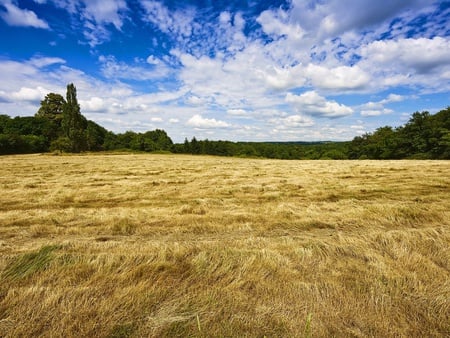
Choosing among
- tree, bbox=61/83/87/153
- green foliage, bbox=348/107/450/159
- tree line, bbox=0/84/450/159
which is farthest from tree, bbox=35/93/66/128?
green foliage, bbox=348/107/450/159

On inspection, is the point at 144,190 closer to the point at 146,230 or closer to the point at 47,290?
the point at 146,230

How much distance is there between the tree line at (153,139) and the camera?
5325 cm

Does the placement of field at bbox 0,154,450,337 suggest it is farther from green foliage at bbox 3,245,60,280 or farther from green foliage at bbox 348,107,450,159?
green foliage at bbox 348,107,450,159

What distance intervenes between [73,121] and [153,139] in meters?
41.6

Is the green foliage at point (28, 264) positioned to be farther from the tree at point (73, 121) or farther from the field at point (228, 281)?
the tree at point (73, 121)

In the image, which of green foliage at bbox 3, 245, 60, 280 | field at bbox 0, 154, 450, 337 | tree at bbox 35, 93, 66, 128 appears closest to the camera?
field at bbox 0, 154, 450, 337

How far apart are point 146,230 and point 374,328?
16.4ft

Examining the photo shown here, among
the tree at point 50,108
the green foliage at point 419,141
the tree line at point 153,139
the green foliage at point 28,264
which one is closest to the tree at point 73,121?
the tree line at point 153,139

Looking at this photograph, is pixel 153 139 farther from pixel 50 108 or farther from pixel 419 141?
pixel 419 141

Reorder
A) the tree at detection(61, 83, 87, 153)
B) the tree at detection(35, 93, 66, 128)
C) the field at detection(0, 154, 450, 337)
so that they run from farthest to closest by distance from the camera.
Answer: the tree at detection(35, 93, 66, 128) < the tree at detection(61, 83, 87, 153) < the field at detection(0, 154, 450, 337)

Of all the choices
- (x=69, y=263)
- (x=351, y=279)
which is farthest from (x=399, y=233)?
(x=69, y=263)

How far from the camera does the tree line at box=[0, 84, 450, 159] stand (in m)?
53.2

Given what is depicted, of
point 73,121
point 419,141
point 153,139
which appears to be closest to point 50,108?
point 73,121

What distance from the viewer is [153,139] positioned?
94.4m
